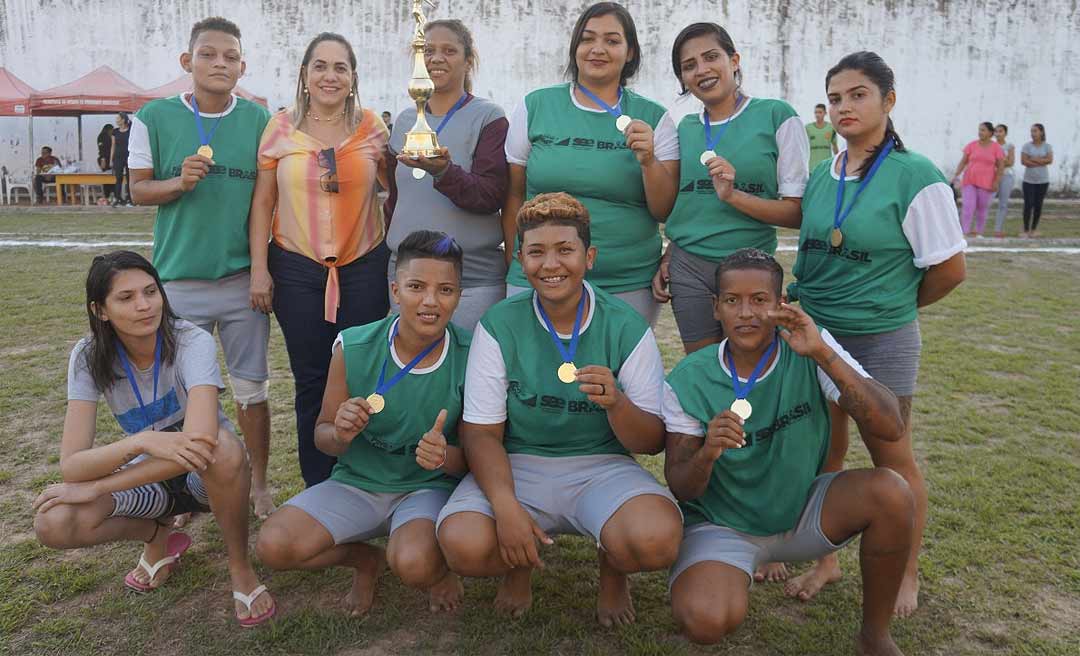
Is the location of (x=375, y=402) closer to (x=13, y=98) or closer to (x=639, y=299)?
(x=639, y=299)

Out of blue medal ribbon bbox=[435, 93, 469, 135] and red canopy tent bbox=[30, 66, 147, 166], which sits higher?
red canopy tent bbox=[30, 66, 147, 166]

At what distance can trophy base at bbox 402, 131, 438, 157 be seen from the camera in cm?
285

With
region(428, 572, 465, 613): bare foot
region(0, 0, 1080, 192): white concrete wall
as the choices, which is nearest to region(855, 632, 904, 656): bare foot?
region(428, 572, 465, 613): bare foot

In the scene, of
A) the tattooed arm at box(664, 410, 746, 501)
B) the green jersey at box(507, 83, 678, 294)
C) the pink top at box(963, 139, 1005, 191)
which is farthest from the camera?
the pink top at box(963, 139, 1005, 191)

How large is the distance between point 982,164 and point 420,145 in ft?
36.5

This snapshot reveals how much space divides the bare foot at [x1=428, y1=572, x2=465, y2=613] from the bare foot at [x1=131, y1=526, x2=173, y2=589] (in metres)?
0.96

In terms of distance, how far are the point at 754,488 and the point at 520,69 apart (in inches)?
662

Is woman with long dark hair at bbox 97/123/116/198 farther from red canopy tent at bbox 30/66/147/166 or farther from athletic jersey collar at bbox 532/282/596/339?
athletic jersey collar at bbox 532/282/596/339

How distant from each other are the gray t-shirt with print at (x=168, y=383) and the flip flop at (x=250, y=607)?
553mm

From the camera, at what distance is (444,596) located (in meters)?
2.78

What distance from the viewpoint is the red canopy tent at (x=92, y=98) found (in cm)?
1541

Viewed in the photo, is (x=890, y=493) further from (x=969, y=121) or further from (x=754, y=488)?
(x=969, y=121)

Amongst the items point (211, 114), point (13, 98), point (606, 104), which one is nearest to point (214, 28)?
point (211, 114)

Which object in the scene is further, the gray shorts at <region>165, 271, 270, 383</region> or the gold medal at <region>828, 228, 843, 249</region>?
the gray shorts at <region>165, 271, 270, 383</region>
